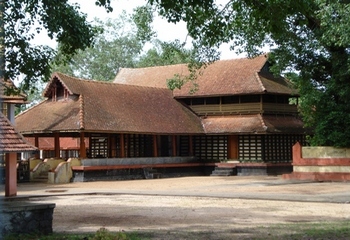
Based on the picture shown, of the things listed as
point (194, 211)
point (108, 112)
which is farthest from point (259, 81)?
point (194, 211)

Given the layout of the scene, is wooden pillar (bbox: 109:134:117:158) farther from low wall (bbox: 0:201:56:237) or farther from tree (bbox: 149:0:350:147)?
low wall (bbox: 0:201:56:237)

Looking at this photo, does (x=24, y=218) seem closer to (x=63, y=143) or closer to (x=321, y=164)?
(x=321, y=164)

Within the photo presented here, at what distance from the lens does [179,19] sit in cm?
1243

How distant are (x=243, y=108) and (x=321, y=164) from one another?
9074 mm

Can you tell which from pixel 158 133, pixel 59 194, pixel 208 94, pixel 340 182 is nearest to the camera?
pixel 59 194

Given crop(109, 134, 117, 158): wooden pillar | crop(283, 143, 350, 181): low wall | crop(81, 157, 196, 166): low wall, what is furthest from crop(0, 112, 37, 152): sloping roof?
crop(109, 134, 117, 158): wooden pillar

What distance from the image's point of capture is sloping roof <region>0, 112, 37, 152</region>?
42.3 feet

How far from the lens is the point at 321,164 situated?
28203 millimetres

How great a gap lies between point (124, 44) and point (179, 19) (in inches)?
2180

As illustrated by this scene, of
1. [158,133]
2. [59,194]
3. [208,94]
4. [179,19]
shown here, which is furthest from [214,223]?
[208,94]

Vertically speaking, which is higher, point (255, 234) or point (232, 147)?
point (232, 147)

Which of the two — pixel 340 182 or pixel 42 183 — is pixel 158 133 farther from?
pixel 340 182

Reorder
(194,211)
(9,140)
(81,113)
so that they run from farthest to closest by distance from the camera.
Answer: (81,113) → (194,211) → (9,140)

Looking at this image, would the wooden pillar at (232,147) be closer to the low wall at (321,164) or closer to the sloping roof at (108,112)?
the sloping roof at (108,112)
